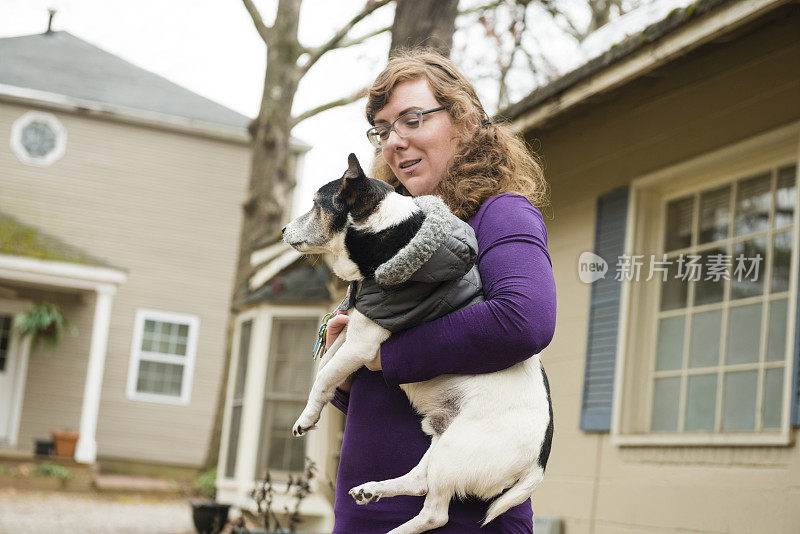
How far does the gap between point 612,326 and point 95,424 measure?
41.6ft

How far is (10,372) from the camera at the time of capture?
51.7 feet

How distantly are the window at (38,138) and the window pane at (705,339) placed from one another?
14.6m

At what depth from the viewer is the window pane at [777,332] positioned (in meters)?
4.22

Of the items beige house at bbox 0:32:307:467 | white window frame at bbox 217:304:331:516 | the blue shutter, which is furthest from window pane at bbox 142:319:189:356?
the blue shutter

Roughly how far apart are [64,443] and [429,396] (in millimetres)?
14179

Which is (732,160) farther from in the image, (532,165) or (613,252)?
(532,165)

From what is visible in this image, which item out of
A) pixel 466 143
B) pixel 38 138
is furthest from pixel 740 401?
pixel 38 138

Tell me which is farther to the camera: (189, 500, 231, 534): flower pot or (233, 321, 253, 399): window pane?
(233, 321, 253, 399): window pane

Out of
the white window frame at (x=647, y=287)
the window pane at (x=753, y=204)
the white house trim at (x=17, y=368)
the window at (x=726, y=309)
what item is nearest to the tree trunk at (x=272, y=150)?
the white house trim at (x=17, y=368)

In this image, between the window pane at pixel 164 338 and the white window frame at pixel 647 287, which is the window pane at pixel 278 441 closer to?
the white window frame at pixel 647 287

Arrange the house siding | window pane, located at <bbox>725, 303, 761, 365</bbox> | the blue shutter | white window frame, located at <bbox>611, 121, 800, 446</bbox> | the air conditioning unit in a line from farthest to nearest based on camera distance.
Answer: the house siding, the air conditioning unit, the blue shutter, white window frame, located at <bbox>611, 121, 800, 446</bbox>, window pane, located at <bbox>725, 303, 761, 365</bbox>

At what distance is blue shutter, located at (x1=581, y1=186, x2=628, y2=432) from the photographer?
523 centimetres

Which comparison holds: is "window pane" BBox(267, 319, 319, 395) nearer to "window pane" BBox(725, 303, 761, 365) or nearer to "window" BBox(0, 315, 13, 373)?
"window pane" BBox(725, 303, 761, 365)

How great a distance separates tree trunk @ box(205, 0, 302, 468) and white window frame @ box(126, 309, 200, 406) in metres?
3.55
